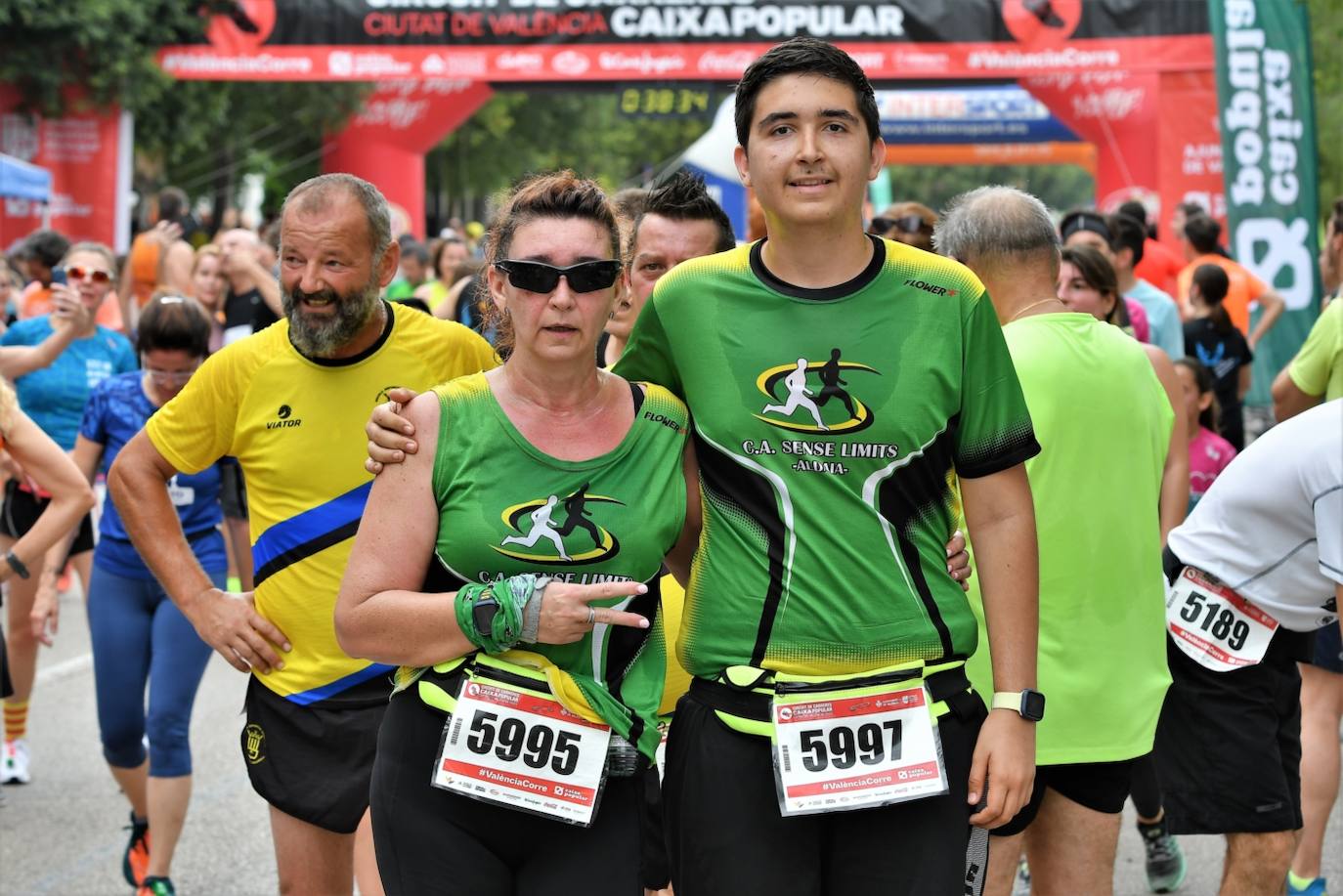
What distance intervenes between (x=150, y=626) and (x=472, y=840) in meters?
3.24

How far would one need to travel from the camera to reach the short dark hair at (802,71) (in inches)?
120

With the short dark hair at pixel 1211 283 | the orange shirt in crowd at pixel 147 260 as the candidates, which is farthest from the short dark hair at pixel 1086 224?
the orange shirt in crowd at pixel 147 260

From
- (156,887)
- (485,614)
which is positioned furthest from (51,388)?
(485,614)

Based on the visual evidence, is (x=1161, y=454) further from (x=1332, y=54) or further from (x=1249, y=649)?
(x=1332, y=54)

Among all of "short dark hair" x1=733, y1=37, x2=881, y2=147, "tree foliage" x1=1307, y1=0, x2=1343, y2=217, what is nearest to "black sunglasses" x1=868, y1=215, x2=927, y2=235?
"short dark hair" x1=733, y1=37, x2=881, y2=147

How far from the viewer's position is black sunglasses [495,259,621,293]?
3.12 m

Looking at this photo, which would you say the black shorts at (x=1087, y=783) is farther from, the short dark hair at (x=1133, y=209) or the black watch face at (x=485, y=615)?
the short dark hair at (x=1133, y=209)

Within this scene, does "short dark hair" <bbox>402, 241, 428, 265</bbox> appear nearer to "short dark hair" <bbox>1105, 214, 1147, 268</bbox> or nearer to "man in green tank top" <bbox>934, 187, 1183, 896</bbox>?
"short dark hair" <bbox>1105, 214, 1147, 268</bbox>

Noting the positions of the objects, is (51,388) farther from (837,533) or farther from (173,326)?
(837,533)

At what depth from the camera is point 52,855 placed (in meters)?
6.52

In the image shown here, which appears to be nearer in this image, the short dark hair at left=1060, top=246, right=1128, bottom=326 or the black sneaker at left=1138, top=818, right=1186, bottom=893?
the short dark hair at left=1060, top=246, right=1128, bottom=326

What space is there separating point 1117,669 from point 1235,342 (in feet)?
18.9

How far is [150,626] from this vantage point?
599 cm

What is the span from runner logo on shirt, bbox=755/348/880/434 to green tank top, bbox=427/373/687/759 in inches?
9.0
